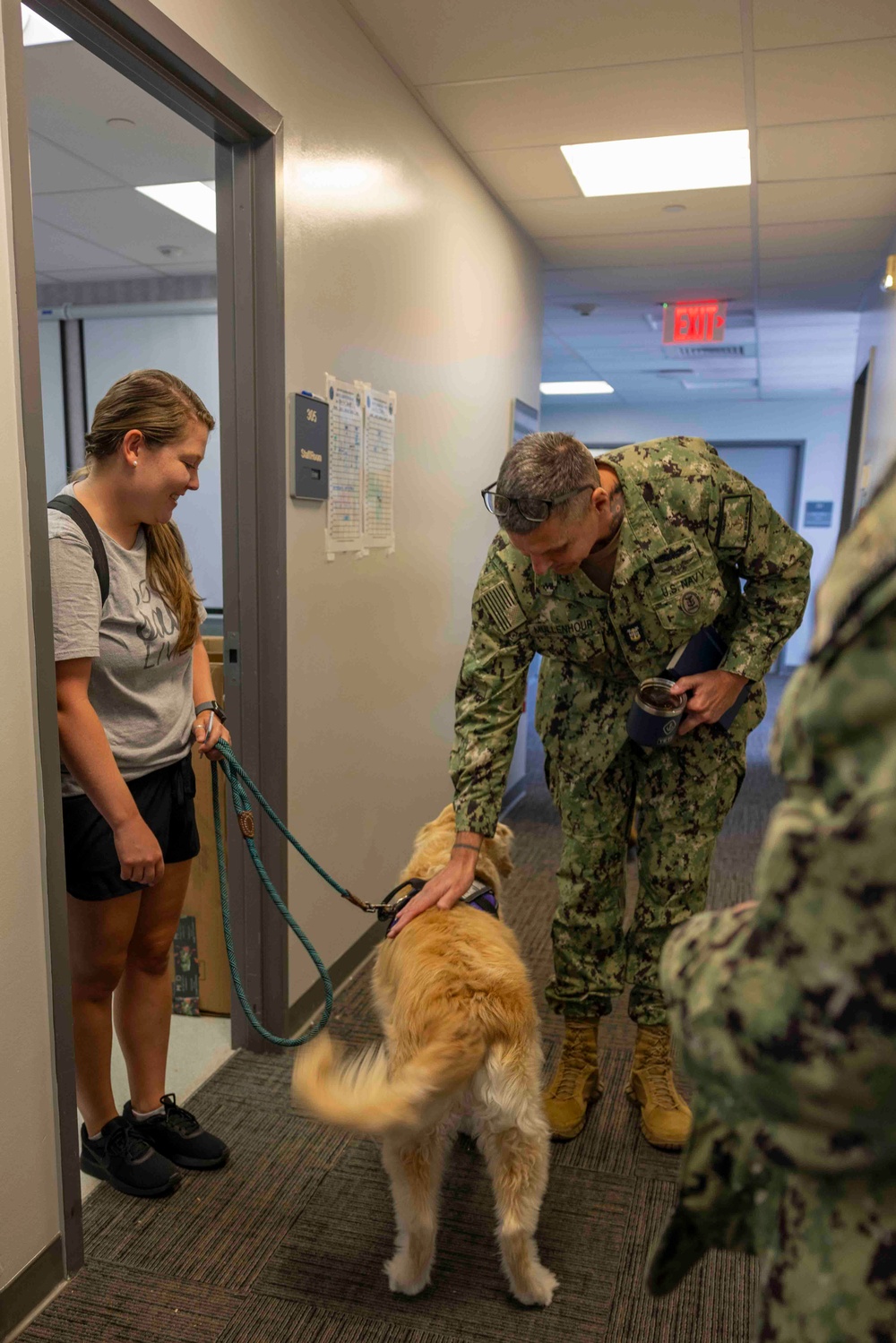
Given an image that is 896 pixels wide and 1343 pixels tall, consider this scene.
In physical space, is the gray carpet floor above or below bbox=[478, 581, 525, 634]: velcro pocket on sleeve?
below

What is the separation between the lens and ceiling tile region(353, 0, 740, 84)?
2.62m

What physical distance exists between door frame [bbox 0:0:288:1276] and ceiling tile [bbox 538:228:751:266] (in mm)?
2902

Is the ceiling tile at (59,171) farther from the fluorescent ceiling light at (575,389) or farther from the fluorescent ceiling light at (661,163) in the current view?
the fluorescent ceiling light at (575,389)

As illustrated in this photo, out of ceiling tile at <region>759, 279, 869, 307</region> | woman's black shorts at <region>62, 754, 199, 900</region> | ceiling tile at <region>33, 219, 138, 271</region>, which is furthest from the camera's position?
ceiling tile at <region>759, 279, 869, 307</region>

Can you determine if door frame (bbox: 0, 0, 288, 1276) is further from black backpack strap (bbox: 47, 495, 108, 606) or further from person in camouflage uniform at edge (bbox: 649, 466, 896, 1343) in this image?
person in camouflage uniform at edge (bbox: 649, 466, 896, 1343)

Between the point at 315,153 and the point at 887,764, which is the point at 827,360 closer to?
the point at 315,153

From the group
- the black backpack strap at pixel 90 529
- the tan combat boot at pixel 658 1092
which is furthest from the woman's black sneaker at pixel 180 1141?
the black backpack strap at pixel 90 529

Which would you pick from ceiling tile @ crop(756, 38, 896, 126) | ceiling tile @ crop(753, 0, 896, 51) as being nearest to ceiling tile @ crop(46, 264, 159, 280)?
ceiling tile @ crop(756, 38, 896, 126)

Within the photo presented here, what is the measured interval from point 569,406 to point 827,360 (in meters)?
3.69

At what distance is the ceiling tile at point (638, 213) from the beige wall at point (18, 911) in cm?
331

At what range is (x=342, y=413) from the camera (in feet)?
9.02

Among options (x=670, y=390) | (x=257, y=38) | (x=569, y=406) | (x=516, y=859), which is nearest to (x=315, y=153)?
(x=257, y=38)

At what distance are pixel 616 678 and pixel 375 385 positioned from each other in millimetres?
1407

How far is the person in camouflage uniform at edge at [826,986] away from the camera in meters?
0.55
